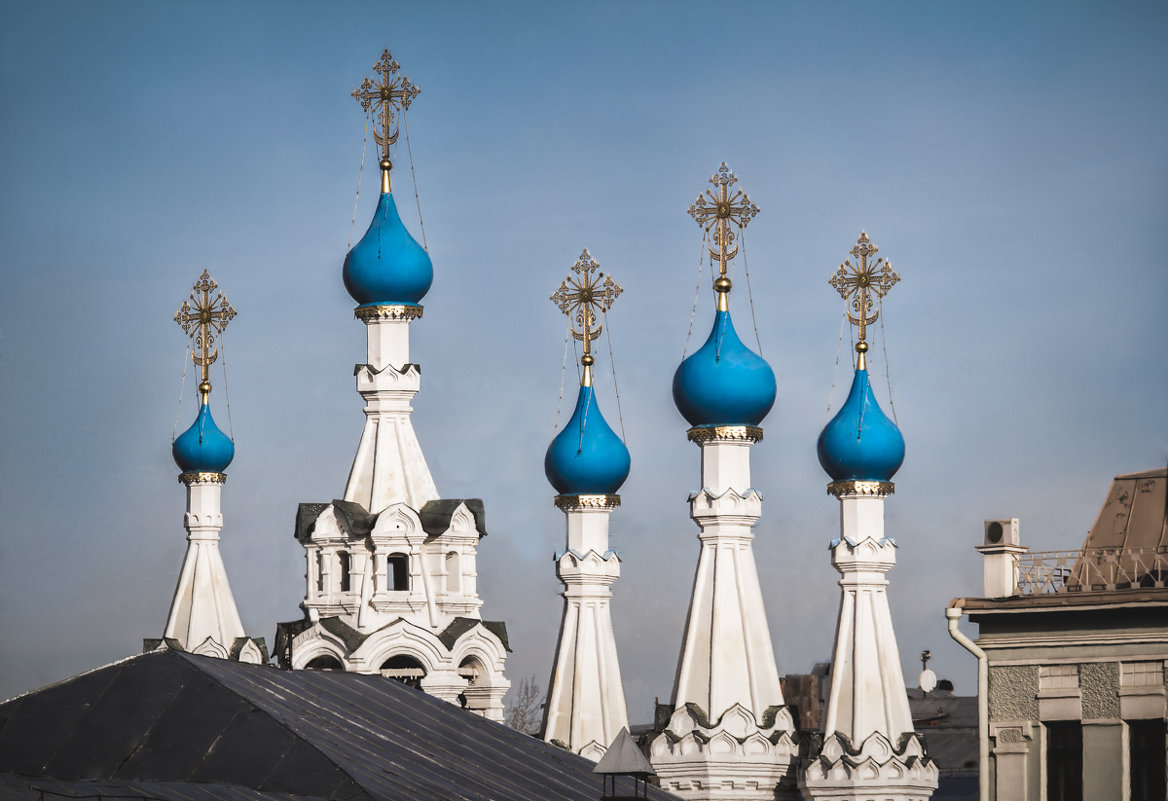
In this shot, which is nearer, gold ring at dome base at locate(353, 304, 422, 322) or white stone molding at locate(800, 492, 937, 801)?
white stone molding at locate(800, 492, 937, 801)

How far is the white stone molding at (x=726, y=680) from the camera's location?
84.6 feet

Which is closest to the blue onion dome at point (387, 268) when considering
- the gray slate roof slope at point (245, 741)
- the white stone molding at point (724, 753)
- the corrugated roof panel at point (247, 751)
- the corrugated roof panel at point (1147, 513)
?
the white stone molding at point (724, 753)

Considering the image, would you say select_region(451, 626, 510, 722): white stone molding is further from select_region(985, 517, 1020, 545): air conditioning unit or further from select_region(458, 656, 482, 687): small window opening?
select_region(985, 517, 1020, 545): air conditioning unit

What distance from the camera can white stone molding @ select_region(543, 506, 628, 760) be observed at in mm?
29234

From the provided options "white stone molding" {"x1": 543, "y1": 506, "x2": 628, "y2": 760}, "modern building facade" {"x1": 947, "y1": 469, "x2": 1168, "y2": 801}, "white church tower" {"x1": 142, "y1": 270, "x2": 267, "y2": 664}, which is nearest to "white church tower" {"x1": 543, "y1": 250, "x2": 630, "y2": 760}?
"white stone molding" {"x1": 543, "y1": 506, "x2": 628, "y2": 760}

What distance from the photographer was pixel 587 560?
1176 inches

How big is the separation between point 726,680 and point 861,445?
3.57m

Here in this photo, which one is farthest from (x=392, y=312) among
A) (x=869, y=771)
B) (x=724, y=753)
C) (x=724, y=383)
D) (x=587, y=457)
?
(x=869, y=771)

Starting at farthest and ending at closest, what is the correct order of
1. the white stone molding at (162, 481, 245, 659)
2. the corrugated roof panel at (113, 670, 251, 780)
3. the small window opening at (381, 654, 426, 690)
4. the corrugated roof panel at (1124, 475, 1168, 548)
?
1. the white stone molding at (162, 481, 245, 659)
2. the small window opening at (381, 654, 426, 690)
3. the corrugated roof panel at (1124, 475, 1168, 548)
4. the corrugated roof panel at (113, 670, 251, 780)

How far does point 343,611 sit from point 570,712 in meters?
3.00

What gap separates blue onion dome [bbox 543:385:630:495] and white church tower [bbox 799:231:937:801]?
9.42 feet

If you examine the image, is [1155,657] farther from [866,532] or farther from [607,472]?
[607,472]

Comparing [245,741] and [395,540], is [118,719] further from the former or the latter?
[395,540]

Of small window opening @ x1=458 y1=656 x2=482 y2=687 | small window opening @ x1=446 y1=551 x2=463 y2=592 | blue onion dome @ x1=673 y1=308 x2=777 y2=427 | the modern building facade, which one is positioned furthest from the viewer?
small window opening @ x1=446 y1=551 x2=463 y2=592
